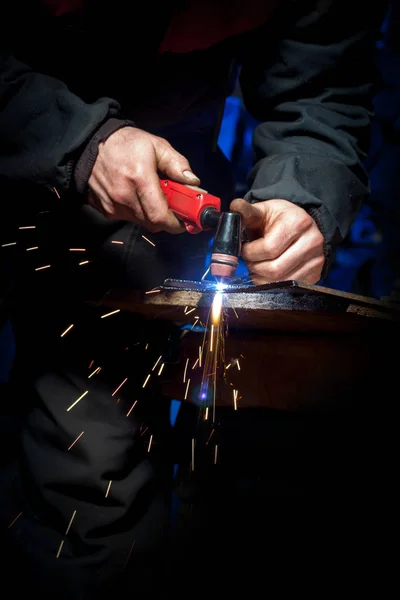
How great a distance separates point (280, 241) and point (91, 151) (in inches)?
27.9

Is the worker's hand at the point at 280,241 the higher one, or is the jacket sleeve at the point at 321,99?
the jacket sleeve at the point at 321,99

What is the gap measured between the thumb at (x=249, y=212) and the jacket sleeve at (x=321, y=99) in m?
0.21

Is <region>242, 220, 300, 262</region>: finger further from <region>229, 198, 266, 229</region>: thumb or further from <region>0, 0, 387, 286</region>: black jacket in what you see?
<region>0, 0, 387, 286</region>: black jacket

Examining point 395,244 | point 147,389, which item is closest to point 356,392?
point 147,389

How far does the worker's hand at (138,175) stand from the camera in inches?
44.8

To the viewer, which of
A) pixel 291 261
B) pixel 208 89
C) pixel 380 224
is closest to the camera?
pixel 291 261

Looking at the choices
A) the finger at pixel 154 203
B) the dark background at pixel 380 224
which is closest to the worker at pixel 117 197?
the finger at pixel 154 203

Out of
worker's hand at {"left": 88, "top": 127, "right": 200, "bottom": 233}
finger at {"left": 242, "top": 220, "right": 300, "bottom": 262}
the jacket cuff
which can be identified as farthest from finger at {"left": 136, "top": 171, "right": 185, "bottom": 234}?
finger at {"left": 242, "top": 220, "right": 300, "bottom": 262}

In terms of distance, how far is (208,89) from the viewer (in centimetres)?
199

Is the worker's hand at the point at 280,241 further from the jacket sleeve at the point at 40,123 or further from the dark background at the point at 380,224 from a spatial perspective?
the dark background at the point at 380,224

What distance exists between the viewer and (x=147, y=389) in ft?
5.90

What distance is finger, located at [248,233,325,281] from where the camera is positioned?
133 cm

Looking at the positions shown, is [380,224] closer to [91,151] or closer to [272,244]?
[272,244]

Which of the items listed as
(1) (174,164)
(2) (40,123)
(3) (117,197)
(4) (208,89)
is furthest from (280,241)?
(4) (208,89)
